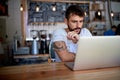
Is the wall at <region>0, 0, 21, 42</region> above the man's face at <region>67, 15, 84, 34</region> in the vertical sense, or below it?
above

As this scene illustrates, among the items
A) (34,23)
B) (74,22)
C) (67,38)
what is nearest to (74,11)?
(74,22)

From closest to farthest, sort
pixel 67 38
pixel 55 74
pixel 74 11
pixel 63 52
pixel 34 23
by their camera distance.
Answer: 1. pixel 55 74
2. pixel 63 52
3. pixel 67 38
4. pixel 74 11
5. pixel 34 23

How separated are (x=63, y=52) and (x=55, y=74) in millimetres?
507

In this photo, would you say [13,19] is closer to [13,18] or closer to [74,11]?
[13,18]

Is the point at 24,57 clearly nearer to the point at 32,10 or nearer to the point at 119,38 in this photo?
the point at 32,10

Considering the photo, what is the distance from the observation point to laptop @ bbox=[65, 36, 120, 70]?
1016 mm

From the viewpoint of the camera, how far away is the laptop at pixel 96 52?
1.02m

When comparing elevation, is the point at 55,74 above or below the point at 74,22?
below

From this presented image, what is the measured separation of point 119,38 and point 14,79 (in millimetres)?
627

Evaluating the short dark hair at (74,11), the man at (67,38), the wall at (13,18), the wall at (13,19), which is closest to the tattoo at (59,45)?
the man at (67,38)

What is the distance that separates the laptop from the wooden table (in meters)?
0.04

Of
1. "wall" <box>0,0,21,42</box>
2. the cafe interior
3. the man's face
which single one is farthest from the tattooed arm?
"wall" <box>0,0,21,42</box>

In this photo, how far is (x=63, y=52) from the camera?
4.98ft

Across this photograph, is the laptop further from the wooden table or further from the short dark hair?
the short dark hair
